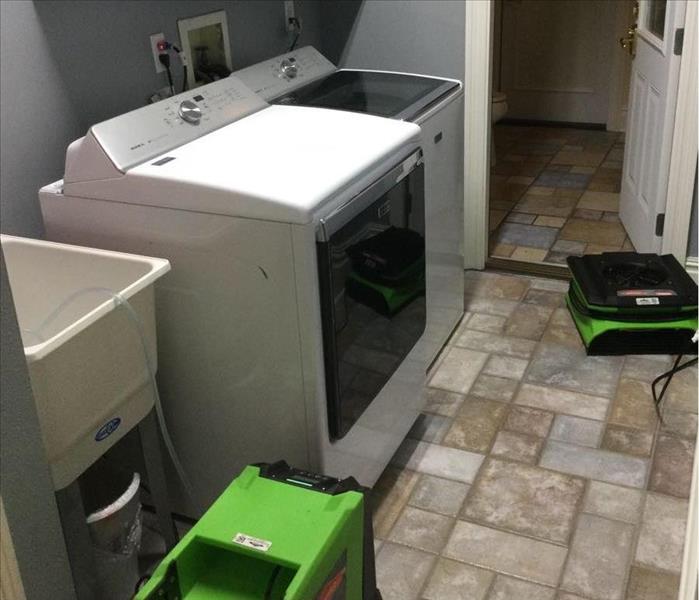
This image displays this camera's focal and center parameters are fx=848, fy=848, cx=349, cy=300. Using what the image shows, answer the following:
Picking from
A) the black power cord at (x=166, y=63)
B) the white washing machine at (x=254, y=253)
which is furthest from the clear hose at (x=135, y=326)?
the black power cord at (x=166, y=63)

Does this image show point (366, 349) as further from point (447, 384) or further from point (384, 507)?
point (447, 384)

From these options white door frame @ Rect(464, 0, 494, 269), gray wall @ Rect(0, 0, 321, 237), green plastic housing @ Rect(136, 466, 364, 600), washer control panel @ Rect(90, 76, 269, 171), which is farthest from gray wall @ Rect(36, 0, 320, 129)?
green plastic housing @ Rect(136, 466, 364, 600)

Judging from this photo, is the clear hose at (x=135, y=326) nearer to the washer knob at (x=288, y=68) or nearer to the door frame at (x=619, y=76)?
the washer knob at (x=288, y=68)

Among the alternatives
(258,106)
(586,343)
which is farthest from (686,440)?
(258,106)

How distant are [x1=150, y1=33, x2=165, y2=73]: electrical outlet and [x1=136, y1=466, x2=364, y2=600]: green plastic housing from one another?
4.24ft

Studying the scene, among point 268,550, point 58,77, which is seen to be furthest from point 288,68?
point 268,550

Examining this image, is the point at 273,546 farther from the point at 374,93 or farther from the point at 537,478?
the point at 374,93

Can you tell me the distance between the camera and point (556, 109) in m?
5.50

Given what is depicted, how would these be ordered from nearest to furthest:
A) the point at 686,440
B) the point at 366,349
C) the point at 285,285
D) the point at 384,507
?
the point at 285,285, the point at 366,349, the point at 384,507, the point at 686,440

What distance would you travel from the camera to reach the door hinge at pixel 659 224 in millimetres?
3250

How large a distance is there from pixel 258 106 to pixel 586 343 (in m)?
1.40

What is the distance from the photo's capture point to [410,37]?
3.18 m

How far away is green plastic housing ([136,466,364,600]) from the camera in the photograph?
1503 millimetres

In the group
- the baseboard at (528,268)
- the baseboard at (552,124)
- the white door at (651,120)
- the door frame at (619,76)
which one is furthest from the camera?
the baseboard at (552,124)
